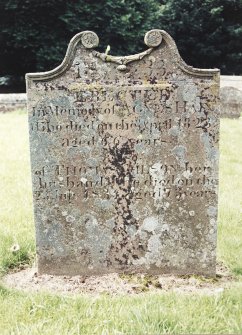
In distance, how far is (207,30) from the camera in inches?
1062

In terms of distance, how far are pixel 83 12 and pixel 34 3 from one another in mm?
1787

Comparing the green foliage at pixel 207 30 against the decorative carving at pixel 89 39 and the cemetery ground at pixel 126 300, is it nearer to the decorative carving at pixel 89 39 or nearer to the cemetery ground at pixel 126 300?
the cemetery ground at pixel 126 300

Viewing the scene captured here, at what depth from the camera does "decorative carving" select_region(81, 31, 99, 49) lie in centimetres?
429

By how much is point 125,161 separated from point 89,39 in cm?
104

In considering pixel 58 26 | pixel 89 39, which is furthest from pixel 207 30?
pixel 89 39

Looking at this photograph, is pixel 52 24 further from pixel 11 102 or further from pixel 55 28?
pixel 11 102

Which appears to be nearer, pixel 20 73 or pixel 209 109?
pixel 209 109

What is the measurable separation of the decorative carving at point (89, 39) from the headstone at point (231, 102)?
33.4ft

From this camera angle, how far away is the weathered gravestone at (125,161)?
4.36 meters

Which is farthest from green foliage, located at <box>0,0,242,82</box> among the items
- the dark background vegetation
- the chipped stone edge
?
the chipped stone edge

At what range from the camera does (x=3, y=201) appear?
6547 millimetres

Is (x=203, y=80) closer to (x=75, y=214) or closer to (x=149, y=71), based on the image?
(x=149, y=71)

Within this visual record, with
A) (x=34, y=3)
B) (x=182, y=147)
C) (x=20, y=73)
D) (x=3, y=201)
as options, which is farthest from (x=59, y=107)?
(x=20, y=73)

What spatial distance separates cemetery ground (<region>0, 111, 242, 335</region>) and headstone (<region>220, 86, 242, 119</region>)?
26.7 feet
